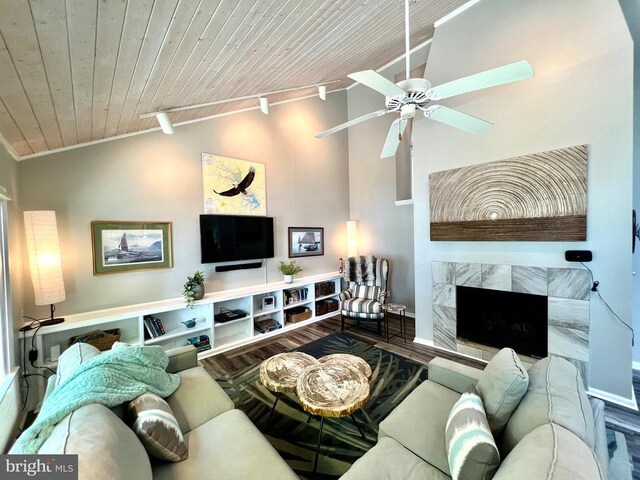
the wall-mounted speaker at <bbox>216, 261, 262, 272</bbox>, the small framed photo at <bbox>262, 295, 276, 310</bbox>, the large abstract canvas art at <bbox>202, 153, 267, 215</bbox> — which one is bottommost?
the small framed photo at <bbox>262, 295, 276, 310</bbox>

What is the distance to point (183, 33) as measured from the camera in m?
1.44

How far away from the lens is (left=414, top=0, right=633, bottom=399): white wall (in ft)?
7.27

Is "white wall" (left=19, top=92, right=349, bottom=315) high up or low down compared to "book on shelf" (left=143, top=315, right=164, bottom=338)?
up

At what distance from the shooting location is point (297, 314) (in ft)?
13.7

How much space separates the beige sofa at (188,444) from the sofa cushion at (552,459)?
90 cm

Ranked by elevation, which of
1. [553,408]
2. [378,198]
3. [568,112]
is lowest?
[553,408]

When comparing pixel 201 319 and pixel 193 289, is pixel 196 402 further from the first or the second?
pixel 201 319

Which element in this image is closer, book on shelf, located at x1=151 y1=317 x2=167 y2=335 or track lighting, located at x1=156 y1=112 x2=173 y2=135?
track lighting, located at x1=156 y1=112 x2=173 y2=135

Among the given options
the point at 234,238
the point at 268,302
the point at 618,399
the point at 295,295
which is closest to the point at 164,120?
the point at 234,238

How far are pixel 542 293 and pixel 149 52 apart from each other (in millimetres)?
3826

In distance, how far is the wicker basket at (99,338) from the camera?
2.48m

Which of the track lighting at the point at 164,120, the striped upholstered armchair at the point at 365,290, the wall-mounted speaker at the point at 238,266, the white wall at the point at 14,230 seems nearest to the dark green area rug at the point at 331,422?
the striped upholstered armchair at the point at 365,290

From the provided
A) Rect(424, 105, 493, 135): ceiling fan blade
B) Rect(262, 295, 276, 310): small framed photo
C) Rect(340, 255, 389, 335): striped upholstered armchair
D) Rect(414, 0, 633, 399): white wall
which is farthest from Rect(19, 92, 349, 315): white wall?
Rect(424, 105, 493, 135): ceiling fan blade

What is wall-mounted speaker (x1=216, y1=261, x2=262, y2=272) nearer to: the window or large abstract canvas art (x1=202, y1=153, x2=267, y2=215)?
large abstract canvas art (x1=202, y1=153, x2=267, y2=215)
